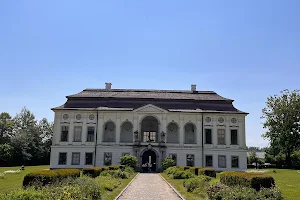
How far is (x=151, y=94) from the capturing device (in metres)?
47.7

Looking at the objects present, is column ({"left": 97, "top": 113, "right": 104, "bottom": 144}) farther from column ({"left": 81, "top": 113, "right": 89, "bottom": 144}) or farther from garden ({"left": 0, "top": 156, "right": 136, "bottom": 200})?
garden ({"left": 0, "top": 156, "right": 136, "bottom": 200})

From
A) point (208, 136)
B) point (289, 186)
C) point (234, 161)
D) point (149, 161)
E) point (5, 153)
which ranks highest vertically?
point (208, 136)

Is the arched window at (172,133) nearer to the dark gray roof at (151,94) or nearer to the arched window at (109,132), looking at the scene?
the dark gray roof at (151,94)

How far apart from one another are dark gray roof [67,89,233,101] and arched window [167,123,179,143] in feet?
14.1

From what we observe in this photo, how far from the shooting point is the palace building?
43.1m

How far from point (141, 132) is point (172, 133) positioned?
4759 mm

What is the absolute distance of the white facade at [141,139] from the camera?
43.0 metres

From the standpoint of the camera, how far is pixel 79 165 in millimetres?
42844

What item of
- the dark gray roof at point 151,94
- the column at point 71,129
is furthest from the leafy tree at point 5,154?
the dark gray roof at point 151,94

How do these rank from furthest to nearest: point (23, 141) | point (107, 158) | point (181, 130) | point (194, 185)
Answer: point (23, 141) < point (181, 130) < point (107, 158) < point (194, 185)

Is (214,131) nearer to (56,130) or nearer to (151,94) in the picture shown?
(151,94)

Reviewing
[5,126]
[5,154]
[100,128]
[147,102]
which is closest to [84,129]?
[100,128]

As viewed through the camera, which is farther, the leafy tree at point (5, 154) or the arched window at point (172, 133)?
the leafy tree at point (5, 154)

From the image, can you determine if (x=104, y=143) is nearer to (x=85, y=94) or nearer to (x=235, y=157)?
(x=85, y=94)
